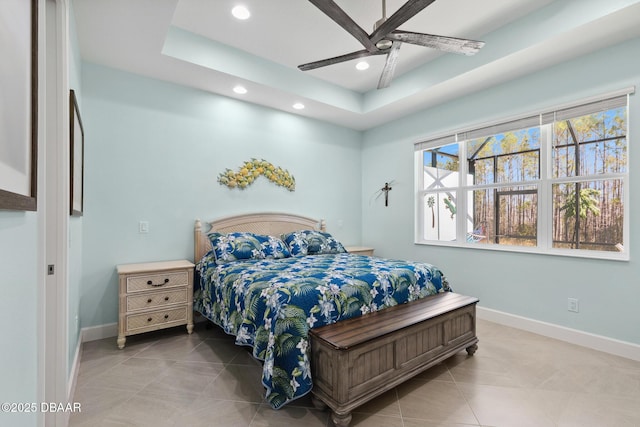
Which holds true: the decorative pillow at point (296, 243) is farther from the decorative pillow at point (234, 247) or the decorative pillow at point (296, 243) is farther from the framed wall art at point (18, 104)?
the framed wall art at point (18, 104)

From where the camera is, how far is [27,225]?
0.95 metres

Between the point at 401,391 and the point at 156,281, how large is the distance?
88.8 inches

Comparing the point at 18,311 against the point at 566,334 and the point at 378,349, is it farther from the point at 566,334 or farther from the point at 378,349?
the point at 566,334

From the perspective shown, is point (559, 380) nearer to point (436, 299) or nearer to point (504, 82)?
point (436, 299)

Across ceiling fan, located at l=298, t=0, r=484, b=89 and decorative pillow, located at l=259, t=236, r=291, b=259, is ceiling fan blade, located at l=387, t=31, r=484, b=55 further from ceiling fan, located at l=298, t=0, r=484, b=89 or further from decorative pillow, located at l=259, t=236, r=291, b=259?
decorative pillow, located at l=259, t=236, r=291, b=259

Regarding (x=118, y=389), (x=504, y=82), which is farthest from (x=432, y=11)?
(x=118, y=389)

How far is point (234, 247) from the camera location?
3.13 m

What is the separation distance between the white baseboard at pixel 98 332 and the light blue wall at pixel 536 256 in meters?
3.51

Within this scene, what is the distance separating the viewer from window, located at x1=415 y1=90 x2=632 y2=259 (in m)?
2.72

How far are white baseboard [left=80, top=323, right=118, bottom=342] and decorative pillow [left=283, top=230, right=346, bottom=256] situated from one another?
192cm

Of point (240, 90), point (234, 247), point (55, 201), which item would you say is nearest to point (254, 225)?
point (234, 247)

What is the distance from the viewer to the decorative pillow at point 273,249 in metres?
3.30

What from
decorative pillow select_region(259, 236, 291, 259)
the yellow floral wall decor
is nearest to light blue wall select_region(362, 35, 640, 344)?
the yellow floral wall decor

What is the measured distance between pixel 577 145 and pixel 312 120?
3.14 m
